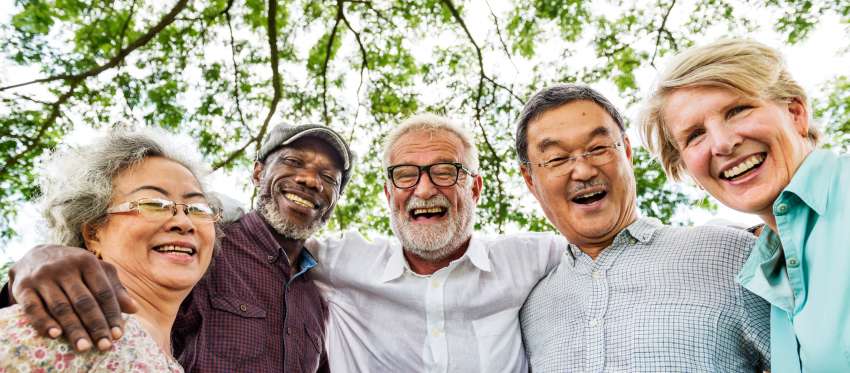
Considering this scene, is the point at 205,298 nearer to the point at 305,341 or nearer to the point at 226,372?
the point at 226,372

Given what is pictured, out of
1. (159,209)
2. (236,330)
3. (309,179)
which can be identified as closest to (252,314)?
(236,330)

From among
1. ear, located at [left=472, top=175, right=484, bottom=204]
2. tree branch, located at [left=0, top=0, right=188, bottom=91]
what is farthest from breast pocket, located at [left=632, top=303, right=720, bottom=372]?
tree branch, located at [left=0, top=0, right=188, bottom=91]

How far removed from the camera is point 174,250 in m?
2.21

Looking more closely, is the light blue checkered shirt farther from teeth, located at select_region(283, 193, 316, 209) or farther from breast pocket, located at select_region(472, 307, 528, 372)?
teeth, located at select_region(283, 193, 316, 209)

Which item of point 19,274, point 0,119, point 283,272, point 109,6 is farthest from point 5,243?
point 19,274

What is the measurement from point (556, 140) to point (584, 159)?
169mm

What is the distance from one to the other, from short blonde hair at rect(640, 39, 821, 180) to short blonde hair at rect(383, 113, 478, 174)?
4.52ft

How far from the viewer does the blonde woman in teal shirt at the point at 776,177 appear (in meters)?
1.66

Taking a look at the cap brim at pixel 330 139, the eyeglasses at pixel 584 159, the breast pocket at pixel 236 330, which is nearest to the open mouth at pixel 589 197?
the eyeglasses at pixel 584 159

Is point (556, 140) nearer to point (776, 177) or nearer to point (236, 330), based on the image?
point (776, 177)

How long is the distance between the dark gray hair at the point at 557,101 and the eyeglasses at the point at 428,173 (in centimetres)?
57

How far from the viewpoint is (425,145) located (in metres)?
3.33

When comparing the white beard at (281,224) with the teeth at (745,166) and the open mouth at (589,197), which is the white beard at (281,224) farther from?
the teeth at (745,166)

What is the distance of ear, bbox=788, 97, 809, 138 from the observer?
2.01 meters
